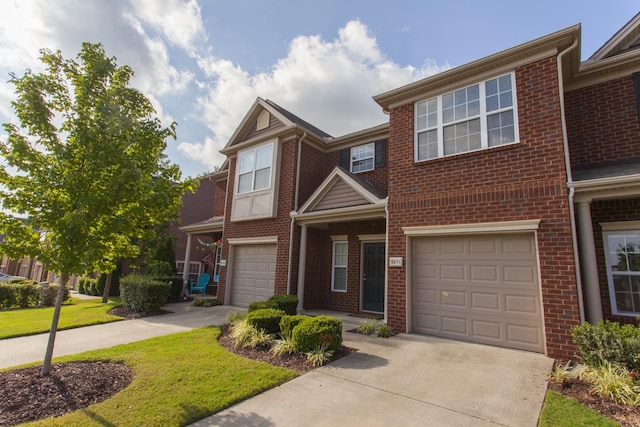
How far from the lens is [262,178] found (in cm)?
1273

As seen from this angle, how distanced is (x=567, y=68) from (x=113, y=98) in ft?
30.8

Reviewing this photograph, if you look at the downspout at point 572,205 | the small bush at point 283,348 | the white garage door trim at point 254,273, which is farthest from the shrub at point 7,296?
the downspout at point 572,205

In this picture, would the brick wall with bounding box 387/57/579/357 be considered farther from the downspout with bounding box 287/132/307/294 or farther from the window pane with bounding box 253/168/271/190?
the window pane with bounding box 253/168/271/190

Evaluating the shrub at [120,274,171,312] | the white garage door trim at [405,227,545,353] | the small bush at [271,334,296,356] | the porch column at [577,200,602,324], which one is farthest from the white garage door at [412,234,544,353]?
the shrub at [120,274,171,312]

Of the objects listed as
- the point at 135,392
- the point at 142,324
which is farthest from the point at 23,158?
the point at 142,324

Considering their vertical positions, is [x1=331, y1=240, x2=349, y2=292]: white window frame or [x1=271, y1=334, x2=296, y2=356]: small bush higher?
[x1=331, y1=240, x2=349, y2=292]: white window frame

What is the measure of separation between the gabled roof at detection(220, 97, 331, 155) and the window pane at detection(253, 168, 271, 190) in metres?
1.27

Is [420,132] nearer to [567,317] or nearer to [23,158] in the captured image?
[567,317]

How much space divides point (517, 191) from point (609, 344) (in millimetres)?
3131

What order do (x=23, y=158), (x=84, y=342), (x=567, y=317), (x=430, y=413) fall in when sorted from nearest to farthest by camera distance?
(x=430, y=413), (x=23, y=158), (x=567, y=317), (x=84, y=342)

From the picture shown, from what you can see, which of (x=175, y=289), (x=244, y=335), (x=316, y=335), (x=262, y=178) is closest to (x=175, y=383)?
(x=244, y=335)

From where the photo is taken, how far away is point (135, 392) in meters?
4.43

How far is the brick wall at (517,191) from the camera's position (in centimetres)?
615

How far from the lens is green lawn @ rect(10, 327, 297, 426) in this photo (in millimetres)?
3771
